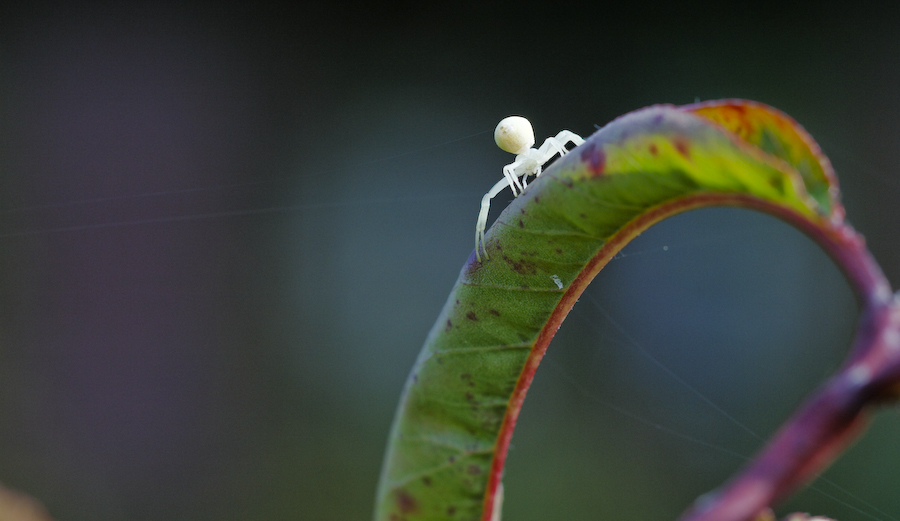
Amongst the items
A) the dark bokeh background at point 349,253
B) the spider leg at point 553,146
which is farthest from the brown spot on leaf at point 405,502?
the dark bokeh background at point 349,253

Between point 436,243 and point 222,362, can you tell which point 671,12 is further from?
point 222,362

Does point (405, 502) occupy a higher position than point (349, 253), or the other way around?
point (349, 253)

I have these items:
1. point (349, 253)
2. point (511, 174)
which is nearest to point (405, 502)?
point (511, 174)

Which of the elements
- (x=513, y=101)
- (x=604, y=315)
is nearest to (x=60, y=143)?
(x=513, y=101)

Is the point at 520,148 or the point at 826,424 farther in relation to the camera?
the point at 520,148

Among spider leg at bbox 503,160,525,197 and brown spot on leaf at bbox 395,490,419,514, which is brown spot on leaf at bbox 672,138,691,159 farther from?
spider leg at bbox 503,160,525,197

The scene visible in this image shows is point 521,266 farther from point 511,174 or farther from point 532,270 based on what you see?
point 511,174

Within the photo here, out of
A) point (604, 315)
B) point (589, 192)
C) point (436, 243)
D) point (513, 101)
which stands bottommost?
point (589, 192)

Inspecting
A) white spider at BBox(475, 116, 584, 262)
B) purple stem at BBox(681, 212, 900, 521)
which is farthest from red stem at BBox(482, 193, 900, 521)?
white spider at BBox(475, 116, 584, 262)
